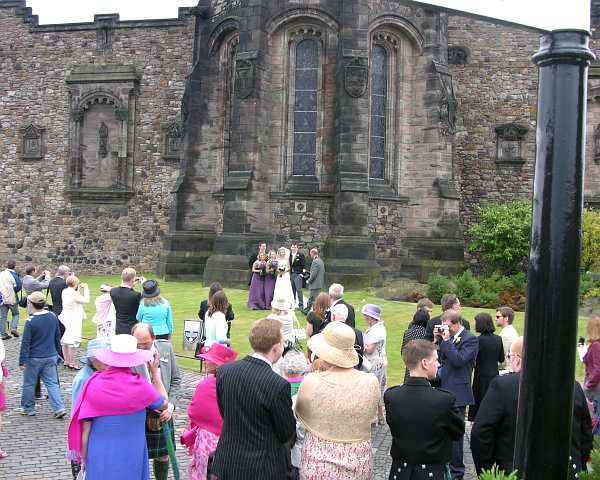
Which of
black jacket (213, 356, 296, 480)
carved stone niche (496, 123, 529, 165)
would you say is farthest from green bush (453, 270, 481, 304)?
black jacket (213, 356, 296, 480)

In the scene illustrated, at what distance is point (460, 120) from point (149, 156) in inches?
484

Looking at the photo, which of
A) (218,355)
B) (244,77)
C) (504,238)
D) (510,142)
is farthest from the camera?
(510,142)

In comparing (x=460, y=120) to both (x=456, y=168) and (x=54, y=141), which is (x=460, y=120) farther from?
(x=54, y=141)

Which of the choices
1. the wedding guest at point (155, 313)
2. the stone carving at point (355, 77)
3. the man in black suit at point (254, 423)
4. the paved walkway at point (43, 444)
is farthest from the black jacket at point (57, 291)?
the stone carving at point (355, 77)

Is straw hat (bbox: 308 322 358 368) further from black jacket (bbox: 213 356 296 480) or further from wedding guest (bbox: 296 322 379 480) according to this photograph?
black jacket (bbox: 213 356 296 480)

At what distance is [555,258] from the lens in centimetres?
308

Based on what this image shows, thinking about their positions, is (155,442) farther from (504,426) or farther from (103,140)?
(103,140)

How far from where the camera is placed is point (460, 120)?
26641mm

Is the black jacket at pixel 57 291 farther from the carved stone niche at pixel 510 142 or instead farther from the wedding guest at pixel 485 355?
the carved stone niche at pixel 510 142

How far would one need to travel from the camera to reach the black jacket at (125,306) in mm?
9328

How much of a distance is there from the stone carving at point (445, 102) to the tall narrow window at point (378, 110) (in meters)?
1.62

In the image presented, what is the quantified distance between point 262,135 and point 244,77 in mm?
1720

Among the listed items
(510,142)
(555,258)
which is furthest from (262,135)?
(555,258)

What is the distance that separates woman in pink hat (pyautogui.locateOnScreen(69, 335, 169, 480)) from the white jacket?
9953 mm
